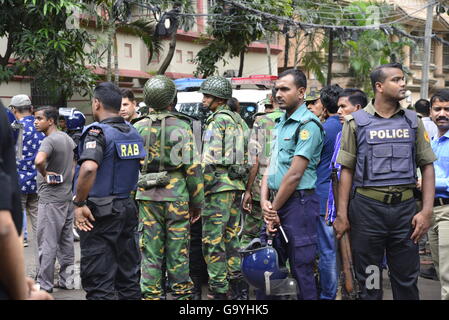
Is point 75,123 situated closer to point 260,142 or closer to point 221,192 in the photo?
point 260,142

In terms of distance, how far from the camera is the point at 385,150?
464 centimetres

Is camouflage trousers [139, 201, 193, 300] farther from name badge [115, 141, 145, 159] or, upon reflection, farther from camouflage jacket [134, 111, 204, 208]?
name badge [115, 141, 145, 159]

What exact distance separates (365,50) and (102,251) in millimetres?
22463

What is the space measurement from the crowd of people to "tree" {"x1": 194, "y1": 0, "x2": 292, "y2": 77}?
33.7ft

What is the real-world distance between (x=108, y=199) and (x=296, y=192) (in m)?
1.43

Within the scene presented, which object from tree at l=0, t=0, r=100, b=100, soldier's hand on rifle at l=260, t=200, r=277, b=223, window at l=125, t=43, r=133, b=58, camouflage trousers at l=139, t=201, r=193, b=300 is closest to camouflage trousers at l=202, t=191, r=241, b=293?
camouflage trousers at l=139, t=201, r=193, b=300

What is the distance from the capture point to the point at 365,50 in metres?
26.1

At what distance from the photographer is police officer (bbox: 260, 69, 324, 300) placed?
498cm

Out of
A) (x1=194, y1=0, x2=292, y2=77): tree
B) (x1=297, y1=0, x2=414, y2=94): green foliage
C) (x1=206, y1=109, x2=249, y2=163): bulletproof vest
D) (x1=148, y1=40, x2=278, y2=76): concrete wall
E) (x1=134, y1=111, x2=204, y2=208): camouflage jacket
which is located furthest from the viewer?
(x1=297, y1=0, x2=414, y2=94): green foliage

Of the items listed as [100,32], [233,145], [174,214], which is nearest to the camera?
[174,214]

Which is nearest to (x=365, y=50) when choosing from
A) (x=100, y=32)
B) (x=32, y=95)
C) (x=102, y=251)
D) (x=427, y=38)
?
(x=427, y=38)

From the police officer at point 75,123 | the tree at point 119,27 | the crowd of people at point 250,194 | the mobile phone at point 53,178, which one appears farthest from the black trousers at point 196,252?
the tree at point 119,27

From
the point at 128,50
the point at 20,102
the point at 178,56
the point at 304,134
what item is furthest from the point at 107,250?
the point at 178,56
